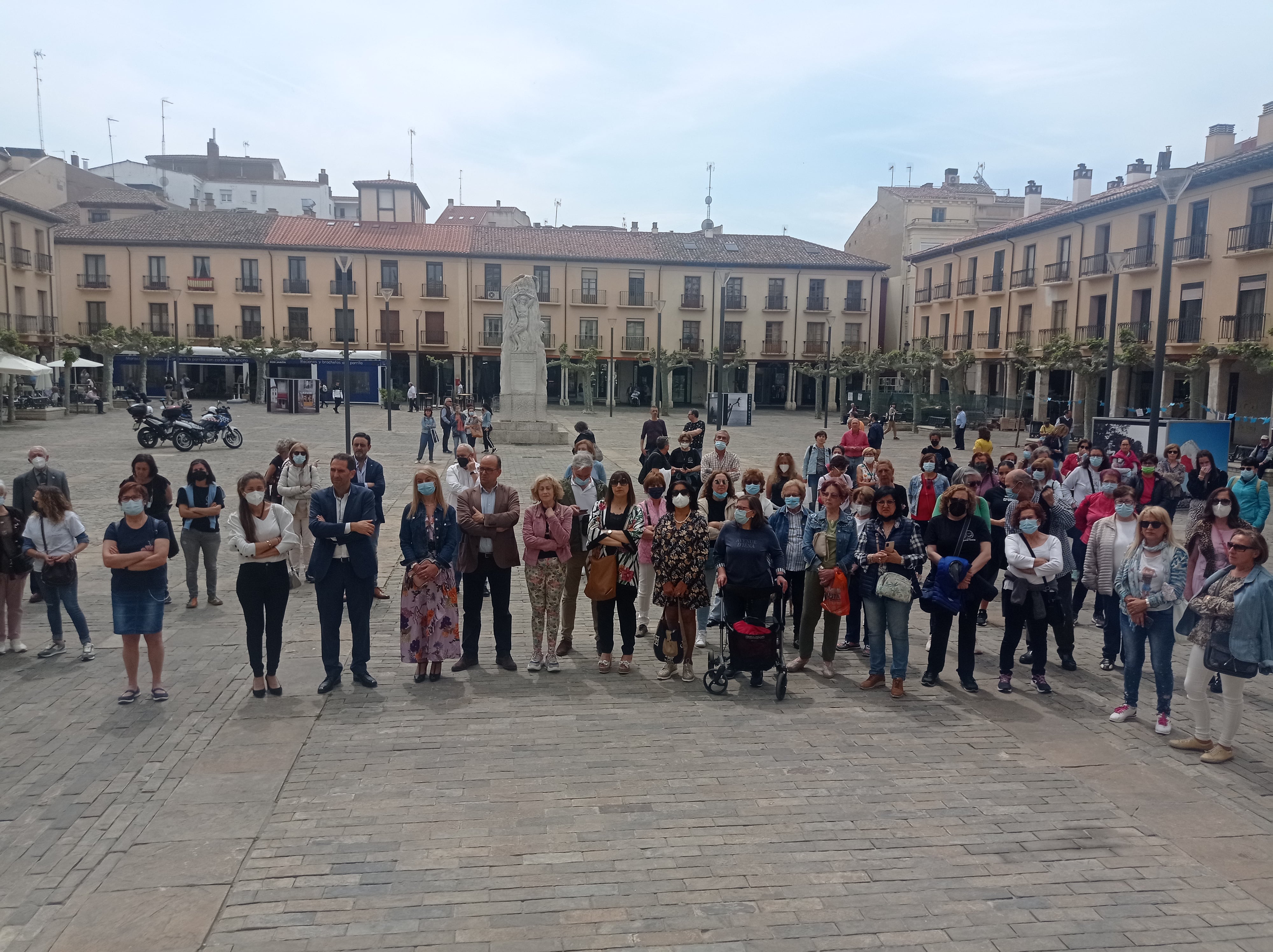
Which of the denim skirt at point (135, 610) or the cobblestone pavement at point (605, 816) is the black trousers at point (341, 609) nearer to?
the cobblestone pavement at point (605, 816)

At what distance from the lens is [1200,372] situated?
28859mm

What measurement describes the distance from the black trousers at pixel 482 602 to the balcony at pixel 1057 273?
36309 millimetres

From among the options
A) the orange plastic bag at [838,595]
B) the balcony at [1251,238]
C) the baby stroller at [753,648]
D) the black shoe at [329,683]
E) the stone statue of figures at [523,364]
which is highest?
the balcony at [1251,238]

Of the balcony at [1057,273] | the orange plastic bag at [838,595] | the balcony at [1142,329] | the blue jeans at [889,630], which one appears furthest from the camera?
the balcony at [1057,273]

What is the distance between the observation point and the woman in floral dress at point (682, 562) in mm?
6926

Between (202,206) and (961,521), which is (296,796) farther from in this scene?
(202,206)

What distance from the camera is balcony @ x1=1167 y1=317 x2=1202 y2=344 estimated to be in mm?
30438

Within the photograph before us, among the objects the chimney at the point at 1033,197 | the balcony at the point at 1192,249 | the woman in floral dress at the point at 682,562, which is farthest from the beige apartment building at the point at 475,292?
the woman in floral dress at the point at 682,562

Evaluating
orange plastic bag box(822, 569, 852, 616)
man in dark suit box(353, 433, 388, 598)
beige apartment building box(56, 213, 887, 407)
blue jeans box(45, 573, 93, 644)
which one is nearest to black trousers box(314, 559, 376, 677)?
man in dark suit box(353, 433, 388, 598)

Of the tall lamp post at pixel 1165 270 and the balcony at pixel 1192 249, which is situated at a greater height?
the balcony at pixel 1192 249

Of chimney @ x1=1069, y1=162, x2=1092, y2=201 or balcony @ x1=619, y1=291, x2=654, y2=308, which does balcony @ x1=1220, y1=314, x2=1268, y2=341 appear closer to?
chimney @ x1=1069, y1=162, x2=1092, y2=201

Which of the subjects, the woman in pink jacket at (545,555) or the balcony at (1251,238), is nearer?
the woman in pink jacket at (545,555)

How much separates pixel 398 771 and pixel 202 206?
71102 millimetres

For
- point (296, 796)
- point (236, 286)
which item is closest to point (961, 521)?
point (296, 796)
